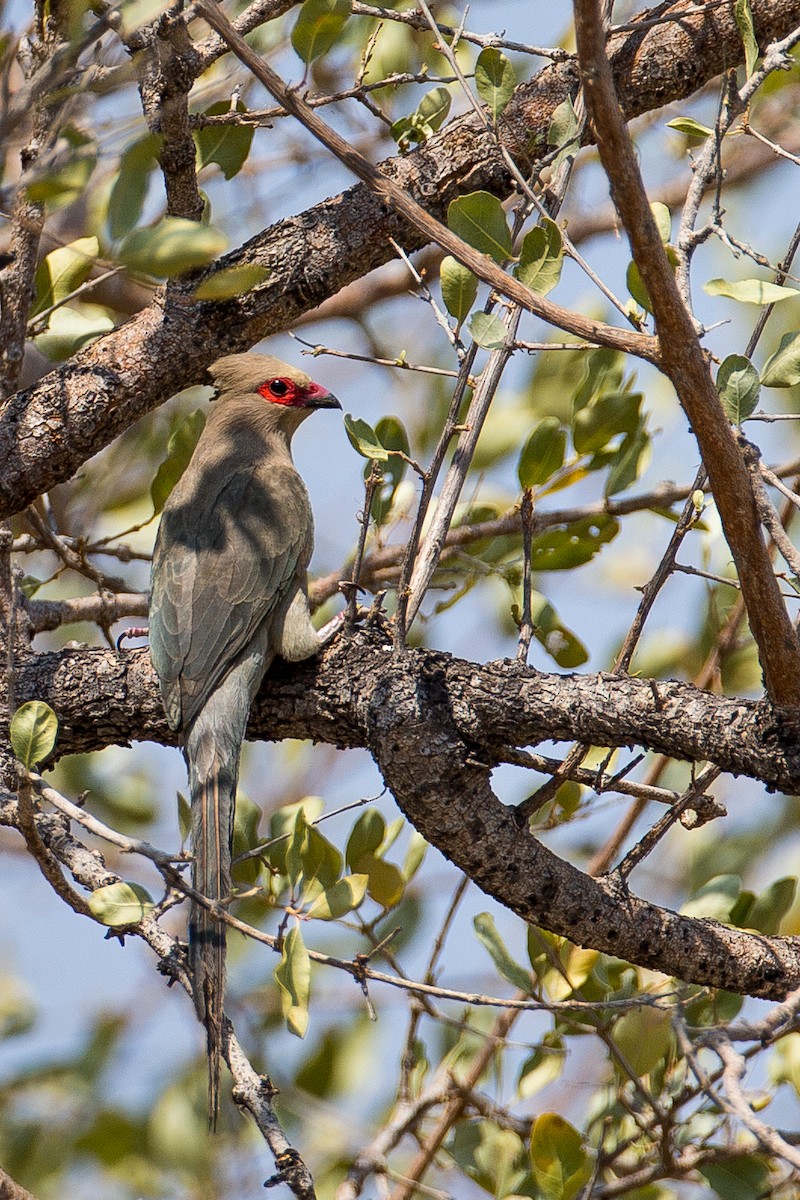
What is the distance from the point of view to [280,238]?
3.49 meters

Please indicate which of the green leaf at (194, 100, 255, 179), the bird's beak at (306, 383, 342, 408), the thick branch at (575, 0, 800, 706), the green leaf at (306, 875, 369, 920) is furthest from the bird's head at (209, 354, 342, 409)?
the thick branch at (575, 0, 800, 706)

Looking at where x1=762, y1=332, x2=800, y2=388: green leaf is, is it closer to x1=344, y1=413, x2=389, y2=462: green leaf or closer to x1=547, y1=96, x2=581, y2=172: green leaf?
x1=547, y1=96, x2=581, y2=172: green leaf

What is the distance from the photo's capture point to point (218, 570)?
4.20 meters

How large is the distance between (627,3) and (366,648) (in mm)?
3697

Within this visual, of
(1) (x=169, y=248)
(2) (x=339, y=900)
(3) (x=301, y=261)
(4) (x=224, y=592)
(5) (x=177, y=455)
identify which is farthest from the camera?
(5) (x=177, y=455)

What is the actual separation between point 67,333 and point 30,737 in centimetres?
160

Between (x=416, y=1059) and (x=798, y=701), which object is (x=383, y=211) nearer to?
(x=798, y=701)

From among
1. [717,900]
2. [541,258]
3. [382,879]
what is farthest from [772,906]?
[541,258]

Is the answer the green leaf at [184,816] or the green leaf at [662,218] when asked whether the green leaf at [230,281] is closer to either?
the green leaf at [662,218]

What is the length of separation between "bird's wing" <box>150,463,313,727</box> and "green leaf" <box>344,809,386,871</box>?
62 centimetres

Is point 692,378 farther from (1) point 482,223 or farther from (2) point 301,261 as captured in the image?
(2) point 301,261

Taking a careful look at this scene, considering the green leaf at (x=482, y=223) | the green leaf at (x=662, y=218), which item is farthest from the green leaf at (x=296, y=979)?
the green leaf at (x=662, y=218)

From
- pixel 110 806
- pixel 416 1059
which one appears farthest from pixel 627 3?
pixel 416 1059

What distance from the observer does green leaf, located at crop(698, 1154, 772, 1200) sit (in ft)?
10.4
